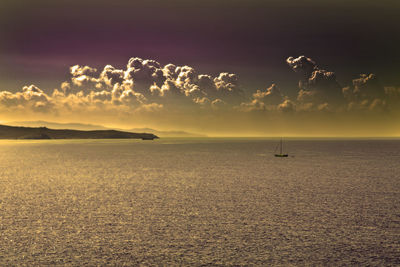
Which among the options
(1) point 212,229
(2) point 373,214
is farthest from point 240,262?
(2) point 373,214

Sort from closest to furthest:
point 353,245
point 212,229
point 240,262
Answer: point 240,262 < point 353,245 < point 212,229

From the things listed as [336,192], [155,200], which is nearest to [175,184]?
[155,200]

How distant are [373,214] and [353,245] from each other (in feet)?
15.6

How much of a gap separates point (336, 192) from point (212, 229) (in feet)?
35.3

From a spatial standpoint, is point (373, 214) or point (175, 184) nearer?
point (373, 214)

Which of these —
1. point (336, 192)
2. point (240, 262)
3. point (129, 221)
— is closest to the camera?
point (240, 262)

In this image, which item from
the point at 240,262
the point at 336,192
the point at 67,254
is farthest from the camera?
the point at 336,192

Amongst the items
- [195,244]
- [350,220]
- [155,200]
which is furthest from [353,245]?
[155,200]

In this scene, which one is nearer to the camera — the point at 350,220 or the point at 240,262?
the point at 240,262

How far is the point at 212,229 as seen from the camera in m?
11.2

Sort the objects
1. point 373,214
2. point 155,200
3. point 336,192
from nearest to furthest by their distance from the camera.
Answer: point 373,214 < point 155,200 < point 336,192

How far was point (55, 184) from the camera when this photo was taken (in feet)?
75.0

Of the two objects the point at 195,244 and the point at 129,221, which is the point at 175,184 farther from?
the point at 195,244

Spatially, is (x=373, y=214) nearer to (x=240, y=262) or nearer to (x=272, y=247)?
(x=272, y=247)
